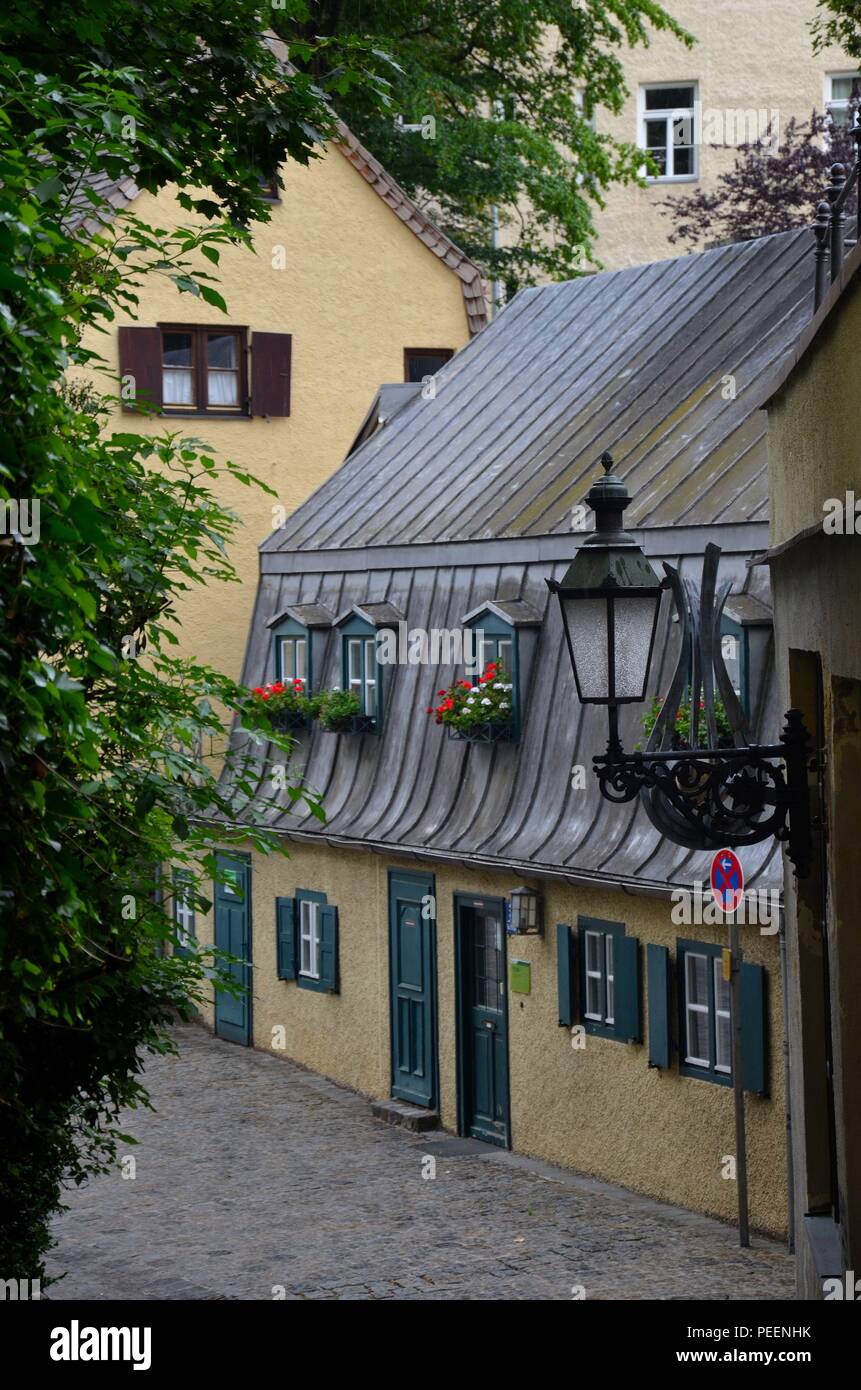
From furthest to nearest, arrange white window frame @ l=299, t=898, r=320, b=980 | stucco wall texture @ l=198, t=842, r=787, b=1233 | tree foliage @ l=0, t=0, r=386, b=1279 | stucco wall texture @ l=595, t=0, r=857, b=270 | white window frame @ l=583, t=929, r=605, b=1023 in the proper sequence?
stucco wall texture @ l=595, t=0, r=857, b=270
white window frame @ l=299, t=898, r=320, b=980
white window frame @ l=583, t=929, r=605, b=1023
stucco wall texture @ l=198, t=842, r=787, b=1233
tree foliage @ l=0, t=0, r=386, b=1279

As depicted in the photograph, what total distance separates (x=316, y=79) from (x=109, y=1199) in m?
9.61

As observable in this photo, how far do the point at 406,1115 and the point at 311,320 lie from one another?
1027 cm

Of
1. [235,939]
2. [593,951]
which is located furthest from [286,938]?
[593,951]

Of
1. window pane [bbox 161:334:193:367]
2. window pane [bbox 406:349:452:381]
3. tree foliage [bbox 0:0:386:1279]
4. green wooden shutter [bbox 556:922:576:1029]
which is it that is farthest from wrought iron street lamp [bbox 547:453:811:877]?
window pane [bbox 406:349:452:381]

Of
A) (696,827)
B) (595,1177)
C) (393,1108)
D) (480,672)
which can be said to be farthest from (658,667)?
(696,827)

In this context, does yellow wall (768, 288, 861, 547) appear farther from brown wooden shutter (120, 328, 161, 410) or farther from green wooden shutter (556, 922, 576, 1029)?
brown wooden shutter (120, 328, 161, 410)

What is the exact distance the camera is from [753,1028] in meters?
14.3

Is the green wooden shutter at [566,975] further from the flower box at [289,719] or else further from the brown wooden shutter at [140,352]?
the brown wooden shutter at [140,352]

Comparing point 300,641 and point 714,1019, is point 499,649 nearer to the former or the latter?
point 300,641

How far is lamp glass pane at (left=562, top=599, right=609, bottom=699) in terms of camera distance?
7590mm

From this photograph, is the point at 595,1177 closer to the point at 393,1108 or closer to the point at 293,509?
the point at 393,1108

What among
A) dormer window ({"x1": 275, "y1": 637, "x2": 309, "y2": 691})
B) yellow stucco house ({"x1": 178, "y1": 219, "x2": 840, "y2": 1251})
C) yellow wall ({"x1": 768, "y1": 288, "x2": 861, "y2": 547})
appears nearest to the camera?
yellow wall ({"x1": 768, "y1": 288, "x2": 861, "y2": 547})

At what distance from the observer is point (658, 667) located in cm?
1625

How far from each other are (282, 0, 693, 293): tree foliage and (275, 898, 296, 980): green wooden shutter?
10314 millimetres
